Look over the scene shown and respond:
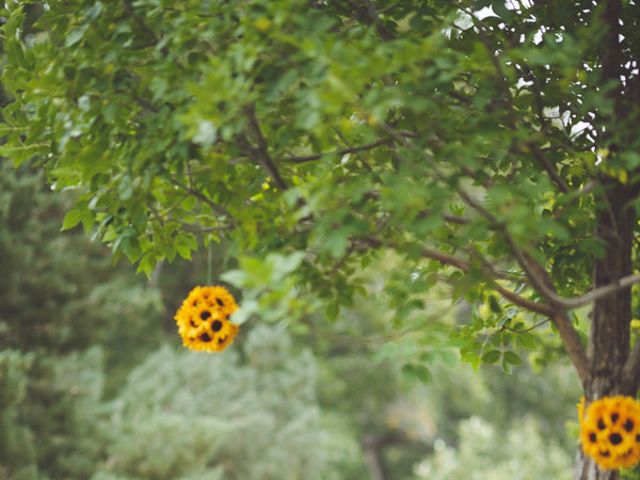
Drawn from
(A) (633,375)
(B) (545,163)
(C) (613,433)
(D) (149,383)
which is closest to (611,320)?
(A) (633,375)

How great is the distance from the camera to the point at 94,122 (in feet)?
6.54

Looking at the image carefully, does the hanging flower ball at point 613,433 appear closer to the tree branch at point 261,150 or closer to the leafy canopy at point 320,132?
the leafy canopy at point 320,132

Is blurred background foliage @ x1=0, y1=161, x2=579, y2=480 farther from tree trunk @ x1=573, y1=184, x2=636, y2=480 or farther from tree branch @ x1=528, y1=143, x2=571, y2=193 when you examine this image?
tree branch @ x1=528, y1=143, x2=571, y2=193

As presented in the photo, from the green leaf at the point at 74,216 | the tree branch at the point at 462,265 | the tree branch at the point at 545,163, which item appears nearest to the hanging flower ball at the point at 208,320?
the green leaf at the point at 74,216

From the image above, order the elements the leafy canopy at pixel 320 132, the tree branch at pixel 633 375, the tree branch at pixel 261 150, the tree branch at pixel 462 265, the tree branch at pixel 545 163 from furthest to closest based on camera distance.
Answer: the tree branch at pixel 633 375, the tree branch at pixel 545 163, the tree branch at pixel 462 265, the tree branch at pixel 261 150, the leafy canopy at pixel 320 132

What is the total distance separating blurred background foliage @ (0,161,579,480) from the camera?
7.68 m

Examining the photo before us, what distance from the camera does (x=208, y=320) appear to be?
2.29 m

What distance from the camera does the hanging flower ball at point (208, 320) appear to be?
7.51ft

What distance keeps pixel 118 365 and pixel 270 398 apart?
217cm

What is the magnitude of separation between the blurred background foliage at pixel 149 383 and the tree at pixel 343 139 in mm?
1815

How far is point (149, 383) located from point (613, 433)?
753 cm

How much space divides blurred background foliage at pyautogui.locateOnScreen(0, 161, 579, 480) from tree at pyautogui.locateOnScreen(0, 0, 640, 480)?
182 cm

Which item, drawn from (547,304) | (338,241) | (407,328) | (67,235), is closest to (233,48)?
(338,241)

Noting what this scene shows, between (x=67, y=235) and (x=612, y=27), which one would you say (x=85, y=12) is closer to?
(x=612, y=27)
